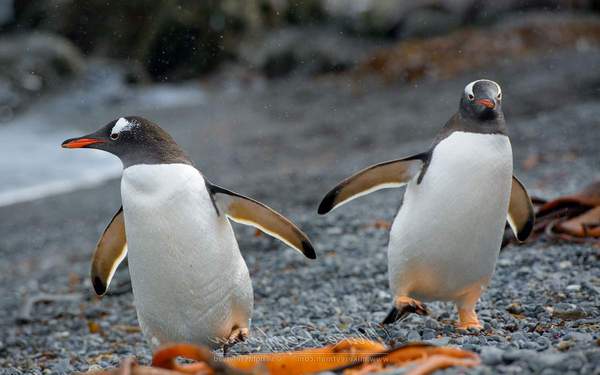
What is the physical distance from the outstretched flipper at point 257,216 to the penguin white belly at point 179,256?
5 centimetres

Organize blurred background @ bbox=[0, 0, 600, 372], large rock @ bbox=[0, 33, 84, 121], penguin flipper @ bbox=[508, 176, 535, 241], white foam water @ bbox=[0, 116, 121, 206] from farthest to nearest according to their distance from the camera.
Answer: large rock @ bbox=[0, 33, 84, 121] → white foam water @ bbox=[0, 116, 121, 206] → blurred background @ bbox=[0, 0, 600, 372] → penguin flipper @ bbox=[508, 176, 535, 241]

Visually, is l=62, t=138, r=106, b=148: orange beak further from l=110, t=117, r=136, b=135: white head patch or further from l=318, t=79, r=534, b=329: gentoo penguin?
l=318, t=79, r=534, b=329: gentoo penguin

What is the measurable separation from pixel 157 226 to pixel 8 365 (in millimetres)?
1577

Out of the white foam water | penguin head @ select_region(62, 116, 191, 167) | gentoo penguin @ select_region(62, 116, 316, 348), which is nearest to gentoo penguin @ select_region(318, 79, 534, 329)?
gentoo penguin @ select_region(62, 116, 316, 348)

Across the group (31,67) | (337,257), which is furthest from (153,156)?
(31,67)

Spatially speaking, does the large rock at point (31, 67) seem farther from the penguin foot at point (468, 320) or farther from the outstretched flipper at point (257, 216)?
the penguin foot at point (468, 320)

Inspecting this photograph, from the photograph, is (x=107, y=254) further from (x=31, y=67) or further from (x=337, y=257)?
(x=31, y=67)

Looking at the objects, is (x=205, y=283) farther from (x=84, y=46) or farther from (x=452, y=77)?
(x=84, y=46)

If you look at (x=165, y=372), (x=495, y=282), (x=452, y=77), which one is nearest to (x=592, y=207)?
(x=495, y=282)

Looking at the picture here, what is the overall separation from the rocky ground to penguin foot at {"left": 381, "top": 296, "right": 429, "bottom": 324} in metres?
0.10

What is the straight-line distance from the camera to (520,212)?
3.96 metres

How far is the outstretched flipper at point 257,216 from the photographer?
3420 mm

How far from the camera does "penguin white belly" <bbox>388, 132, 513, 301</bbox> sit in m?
3.44

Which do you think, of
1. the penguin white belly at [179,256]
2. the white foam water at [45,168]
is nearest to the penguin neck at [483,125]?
the penguin white belly at [179,256]
